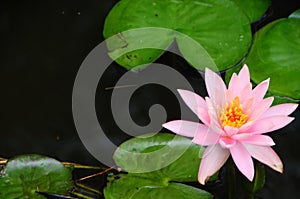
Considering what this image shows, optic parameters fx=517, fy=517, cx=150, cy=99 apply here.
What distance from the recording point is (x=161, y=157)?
150 centimetres

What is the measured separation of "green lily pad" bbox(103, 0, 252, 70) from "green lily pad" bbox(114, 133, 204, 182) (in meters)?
0.30

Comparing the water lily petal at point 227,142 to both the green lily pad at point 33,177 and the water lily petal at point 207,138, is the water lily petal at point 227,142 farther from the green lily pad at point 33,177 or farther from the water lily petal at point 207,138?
the green lily pad at point 33,177

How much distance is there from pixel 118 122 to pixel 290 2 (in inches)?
30.4

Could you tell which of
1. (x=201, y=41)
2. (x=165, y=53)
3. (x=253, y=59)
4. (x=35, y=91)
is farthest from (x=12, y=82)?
(x=253, y=59)

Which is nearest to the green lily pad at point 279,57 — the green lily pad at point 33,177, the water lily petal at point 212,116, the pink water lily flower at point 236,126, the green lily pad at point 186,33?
the green lily pad at point 186,33

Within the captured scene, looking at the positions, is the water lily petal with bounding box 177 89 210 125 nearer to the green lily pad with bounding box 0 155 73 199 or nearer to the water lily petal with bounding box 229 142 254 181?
the water lily petal with bounding box 229 142 254 181

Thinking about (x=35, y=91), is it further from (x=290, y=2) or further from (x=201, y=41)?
(x=290, y=2)

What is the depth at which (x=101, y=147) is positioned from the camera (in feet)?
5.37

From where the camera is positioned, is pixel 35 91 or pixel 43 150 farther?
pixel 35 91

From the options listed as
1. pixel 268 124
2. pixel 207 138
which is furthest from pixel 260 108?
pixel 207 138

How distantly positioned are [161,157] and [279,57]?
1.70ft

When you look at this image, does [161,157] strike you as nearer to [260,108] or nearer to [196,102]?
[196,102]

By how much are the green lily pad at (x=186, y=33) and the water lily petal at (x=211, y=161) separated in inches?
17.5

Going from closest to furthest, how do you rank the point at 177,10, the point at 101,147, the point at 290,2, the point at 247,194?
the point at 247,194, the point at 101,147, the point at 177,10, the point at 290,2
